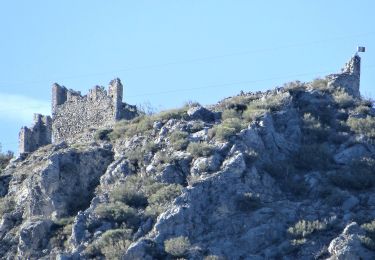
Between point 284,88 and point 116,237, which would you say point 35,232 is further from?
point 284,88

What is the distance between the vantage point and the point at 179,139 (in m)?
66.7

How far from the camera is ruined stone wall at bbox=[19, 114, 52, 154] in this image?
250 feet

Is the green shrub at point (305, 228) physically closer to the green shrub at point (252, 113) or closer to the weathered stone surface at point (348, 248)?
the weathered stone surface at point (348, 248)

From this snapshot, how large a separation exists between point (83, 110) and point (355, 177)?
16.3m

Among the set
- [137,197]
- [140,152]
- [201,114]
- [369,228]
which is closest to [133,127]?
[201,114]

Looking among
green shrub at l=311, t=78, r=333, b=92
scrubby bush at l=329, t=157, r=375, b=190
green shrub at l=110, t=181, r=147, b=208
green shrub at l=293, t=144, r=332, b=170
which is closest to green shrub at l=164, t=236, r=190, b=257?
green shrub at l=110, t=181, r=147, b=208

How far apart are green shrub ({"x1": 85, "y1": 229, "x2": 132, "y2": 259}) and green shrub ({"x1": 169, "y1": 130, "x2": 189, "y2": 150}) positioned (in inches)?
224

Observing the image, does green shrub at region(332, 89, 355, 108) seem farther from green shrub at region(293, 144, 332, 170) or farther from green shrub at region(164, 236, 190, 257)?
green shrub at region(164, 236, 190, 257)

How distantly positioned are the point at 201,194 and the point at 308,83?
12444 mm

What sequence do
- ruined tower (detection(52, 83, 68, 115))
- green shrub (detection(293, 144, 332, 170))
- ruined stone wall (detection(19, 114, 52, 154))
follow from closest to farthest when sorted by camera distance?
green shrub (detection(293, 144, 332, 170)), ruined stone wall (detection(19, 114, 52, 154)), ruined tower (detection(52, 83, 68, 115))

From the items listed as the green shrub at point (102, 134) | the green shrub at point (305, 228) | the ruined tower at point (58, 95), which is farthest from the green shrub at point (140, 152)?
the ruined tower at point (58, 95)

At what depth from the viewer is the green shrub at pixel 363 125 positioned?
2687 inches

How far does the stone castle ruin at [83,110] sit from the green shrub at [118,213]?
1052 cm

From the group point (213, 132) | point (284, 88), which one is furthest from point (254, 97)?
point (213, 132)
